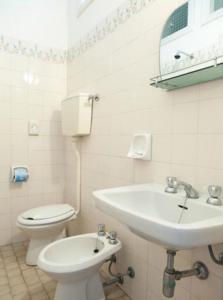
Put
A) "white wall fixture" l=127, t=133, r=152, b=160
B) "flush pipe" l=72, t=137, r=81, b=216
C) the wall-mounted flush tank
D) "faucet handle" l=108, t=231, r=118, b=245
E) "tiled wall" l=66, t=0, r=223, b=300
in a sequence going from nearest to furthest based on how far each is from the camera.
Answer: "tiled wall" l=66, t=0, r=223, b=300
"white wall fixture" l=127, t=133, r=152, b=160
"faucet handle" l=108, t=231, r=118, b=245
the wall-mounted flush tank
"flush pipe" l=72, t=137, r=81, b=216

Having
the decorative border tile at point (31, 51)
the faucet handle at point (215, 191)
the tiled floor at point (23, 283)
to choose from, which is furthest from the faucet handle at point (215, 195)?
the decorative border tile at point (31, 51)

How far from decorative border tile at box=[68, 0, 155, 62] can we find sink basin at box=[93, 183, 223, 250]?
1082 millimetres

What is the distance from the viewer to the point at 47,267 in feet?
3.84

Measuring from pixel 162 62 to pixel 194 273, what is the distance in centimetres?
100

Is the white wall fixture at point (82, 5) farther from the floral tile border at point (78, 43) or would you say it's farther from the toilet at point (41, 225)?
the toilet at point (41, 225)

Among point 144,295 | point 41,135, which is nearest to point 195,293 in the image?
point 144,295

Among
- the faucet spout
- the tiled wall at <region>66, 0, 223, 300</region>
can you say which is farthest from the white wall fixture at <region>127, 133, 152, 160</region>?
the faucet spout

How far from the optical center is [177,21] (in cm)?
110

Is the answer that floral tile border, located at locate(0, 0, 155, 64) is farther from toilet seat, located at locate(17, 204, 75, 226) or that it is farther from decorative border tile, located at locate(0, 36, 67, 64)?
toilet seat, located at locate(17, 204, 75, 226)

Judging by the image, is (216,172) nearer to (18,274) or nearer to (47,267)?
(47,267)

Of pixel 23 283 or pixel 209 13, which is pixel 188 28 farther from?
pixel 23 283

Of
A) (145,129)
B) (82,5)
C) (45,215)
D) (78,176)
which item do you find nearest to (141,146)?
(145,129)

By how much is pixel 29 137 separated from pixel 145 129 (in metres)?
1.31

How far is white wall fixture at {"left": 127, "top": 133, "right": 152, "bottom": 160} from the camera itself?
4.25 feet
